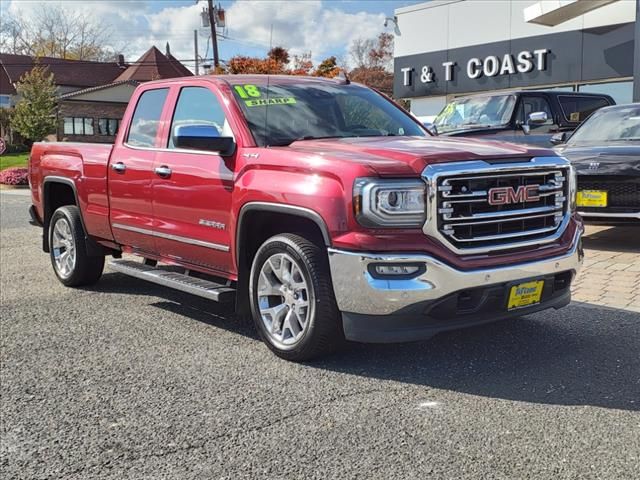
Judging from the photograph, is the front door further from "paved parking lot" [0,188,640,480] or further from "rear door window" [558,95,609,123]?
"rear door window" [558,95,609,123]

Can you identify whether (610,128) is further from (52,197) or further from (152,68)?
(152,68)

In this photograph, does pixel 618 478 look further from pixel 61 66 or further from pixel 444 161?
pixel 61 66

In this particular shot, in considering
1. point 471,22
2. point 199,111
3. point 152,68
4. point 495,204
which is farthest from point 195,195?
point 152,68

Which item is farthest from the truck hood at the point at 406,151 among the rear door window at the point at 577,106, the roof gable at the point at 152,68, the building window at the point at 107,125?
the roof gable at the point at 152,68

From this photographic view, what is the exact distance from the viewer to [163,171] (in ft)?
17.9

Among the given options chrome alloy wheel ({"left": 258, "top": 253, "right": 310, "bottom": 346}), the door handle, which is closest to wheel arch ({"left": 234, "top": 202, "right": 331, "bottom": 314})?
chrome alloy wheel ({"left": 258, "top": 253, "right": 310, "bottom": 346})

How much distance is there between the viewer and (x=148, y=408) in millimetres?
3855

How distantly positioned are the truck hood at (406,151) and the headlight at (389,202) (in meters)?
0.07

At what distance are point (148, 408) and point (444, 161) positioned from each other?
85.0 inches

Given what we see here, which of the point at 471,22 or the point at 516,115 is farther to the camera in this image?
the point at 471,22

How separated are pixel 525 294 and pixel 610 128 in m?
5.82

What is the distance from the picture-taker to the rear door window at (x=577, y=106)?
12.1 m

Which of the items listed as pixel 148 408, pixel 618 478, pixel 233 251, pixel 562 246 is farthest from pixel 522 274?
pixel 148 408

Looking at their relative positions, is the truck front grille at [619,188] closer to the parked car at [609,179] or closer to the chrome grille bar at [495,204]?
the parked car at [609,179]
